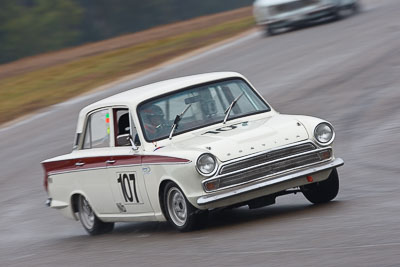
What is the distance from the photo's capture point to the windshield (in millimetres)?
9055

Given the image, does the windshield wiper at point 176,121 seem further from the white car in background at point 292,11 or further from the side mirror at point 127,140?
the white car in background at point 292,11

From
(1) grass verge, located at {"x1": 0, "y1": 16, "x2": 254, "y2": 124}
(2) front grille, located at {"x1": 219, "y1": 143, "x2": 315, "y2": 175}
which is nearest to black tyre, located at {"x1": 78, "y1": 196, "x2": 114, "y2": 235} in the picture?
(2) front grille, located at {"x1": 219, "y1": 143, "x2": 315, "y2": 175}

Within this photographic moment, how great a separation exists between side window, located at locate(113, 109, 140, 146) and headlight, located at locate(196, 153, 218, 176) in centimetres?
114

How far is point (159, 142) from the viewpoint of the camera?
29.2ft

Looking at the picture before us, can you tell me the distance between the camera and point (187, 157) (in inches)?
321

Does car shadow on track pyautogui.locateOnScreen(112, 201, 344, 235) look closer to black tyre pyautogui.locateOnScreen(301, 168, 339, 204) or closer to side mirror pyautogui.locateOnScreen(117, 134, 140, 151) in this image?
black tyre pyautogui.locateOnScreen(301, 168, 339, 204)

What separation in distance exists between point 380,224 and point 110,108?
11.7 ft

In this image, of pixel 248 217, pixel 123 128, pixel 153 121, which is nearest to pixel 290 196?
pixel 248 217

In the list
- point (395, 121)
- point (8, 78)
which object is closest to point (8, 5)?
point (8, 78)

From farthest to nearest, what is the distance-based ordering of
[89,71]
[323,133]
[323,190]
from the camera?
[89,71]
[323,190]
[323,133]

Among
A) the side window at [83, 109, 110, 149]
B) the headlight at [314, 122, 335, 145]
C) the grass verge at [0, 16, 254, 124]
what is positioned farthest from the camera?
the grass verge at [0, 16, 254, 124]

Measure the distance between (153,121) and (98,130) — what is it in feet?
3.07

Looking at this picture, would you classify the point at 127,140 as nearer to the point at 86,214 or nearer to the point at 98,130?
the point at 98,130

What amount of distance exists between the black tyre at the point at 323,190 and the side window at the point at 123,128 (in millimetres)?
1731
